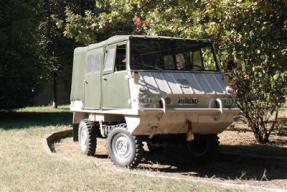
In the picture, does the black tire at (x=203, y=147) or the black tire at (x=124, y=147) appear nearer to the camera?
the black tire at (x=124, y=147)

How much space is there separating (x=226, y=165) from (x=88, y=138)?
3.01m

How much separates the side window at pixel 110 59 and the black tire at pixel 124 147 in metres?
1.18

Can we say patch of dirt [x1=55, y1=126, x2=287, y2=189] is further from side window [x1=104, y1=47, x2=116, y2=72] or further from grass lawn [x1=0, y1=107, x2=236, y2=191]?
side window [x1=104, y1=47, x2=116, y2=72]

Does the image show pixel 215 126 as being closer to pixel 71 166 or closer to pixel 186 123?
pixel 186 123

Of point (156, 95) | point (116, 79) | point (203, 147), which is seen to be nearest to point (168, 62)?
point (116, 79)

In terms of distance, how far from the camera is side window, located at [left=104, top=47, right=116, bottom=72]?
35.5 ft

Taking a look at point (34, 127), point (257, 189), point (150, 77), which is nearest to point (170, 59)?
point (150, 77)

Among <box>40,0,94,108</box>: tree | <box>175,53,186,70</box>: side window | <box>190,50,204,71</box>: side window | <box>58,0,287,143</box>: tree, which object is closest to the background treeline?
<box>58,0,287,143</box>: tree

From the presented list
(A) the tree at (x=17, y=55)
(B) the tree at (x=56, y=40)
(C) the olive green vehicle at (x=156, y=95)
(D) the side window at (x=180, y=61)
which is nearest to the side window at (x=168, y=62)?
(C) the olive green vehicle at (x=156, y=95)

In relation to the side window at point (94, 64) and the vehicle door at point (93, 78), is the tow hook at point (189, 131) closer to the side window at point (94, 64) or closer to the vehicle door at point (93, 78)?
the vehicle door at point (93, 78)

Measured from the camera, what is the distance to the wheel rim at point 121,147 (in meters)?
10.3

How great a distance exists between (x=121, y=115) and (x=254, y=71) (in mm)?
3856

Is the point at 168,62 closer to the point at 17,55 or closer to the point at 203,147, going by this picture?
the point at 203,147

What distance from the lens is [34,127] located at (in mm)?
18234
